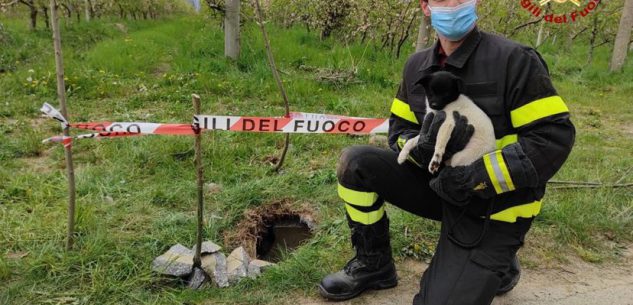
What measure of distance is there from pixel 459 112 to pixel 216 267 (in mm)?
1616

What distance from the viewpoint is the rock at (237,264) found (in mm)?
2605

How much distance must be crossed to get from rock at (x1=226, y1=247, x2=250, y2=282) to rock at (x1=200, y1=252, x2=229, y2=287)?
3 centimetres

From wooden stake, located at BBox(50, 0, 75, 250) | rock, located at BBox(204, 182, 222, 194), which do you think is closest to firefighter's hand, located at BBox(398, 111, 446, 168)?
wooden stake, located at BBox(50, 0, 75, 250)

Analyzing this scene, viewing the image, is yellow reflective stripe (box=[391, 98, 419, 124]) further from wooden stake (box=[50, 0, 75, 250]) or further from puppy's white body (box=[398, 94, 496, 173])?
wooden stake (box=[50, 0, 75, 250])

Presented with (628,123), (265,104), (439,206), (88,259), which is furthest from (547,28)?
(88,259)

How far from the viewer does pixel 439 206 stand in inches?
92.7

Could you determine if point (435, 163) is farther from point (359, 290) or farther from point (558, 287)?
point (558, 287)

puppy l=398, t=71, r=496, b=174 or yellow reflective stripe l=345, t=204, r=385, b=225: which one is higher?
puppy l=398, t=71, r=496, b=174

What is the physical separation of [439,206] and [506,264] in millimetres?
434

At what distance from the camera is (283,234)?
11.6 feet

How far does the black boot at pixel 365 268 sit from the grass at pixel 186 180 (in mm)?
198

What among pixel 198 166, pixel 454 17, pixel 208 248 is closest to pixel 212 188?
pixel 208 248

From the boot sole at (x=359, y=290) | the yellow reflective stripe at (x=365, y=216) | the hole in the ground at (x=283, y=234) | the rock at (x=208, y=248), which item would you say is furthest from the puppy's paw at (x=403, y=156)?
the hole in the ground at (x=283, y=234)

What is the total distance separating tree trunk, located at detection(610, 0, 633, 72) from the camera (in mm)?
9461
